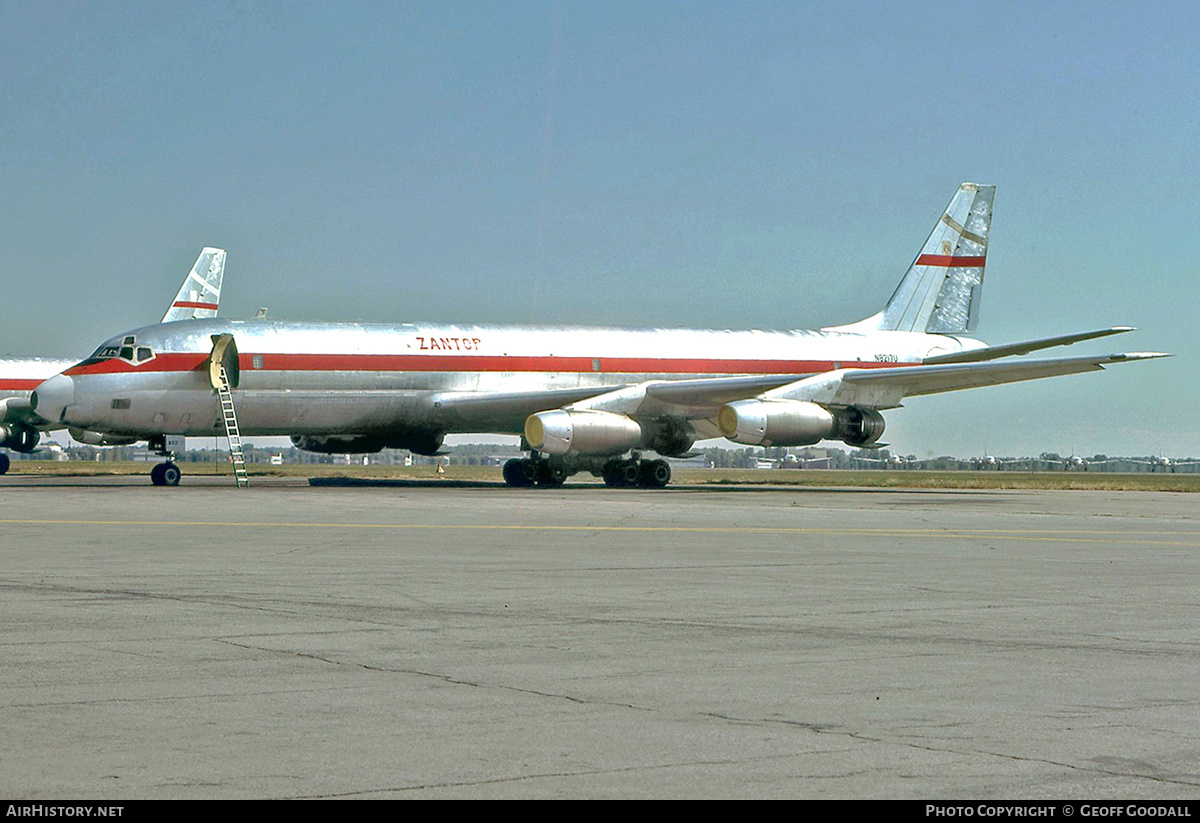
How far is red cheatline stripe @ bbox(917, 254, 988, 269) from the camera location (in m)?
42.2

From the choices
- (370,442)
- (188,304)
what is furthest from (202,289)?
(370,442)

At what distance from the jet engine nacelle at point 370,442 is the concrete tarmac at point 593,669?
64.0 feet

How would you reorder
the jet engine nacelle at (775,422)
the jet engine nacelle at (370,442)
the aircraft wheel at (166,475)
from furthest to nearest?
the jet engine nacelle at (370,442) < the aircraft wheel at (166,475) < the jet engine nacelle at (775,422)

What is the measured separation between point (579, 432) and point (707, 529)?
13.4m

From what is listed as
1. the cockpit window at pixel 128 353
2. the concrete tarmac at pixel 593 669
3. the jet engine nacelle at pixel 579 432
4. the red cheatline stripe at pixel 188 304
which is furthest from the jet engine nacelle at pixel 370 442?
the red cheatline stripe at pixel 188 304

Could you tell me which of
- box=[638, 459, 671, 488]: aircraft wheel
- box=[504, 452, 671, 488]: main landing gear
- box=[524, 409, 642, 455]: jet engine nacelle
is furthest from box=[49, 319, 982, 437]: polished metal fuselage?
box=[638, 459, 671, 488]: aircraft wheel

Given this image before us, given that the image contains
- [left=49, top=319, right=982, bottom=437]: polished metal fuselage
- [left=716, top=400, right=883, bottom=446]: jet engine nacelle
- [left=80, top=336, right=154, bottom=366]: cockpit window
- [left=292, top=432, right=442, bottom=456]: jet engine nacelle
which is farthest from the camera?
[left=292, top=432, right=442, bottom=456]: jet engine nacelle

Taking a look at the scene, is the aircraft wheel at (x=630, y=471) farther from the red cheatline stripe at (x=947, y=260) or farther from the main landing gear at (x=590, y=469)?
the red cheatline stripe at (x=947, y=260)

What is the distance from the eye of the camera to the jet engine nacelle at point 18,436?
45094 millimetres

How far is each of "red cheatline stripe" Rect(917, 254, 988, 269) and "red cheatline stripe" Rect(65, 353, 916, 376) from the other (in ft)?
13.2

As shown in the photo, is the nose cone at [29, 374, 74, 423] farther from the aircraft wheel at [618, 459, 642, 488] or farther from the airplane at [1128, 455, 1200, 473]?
the airplane at [1128, 455, 1200, 473]

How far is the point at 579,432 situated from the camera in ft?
102

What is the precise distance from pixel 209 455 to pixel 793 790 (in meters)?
99.0

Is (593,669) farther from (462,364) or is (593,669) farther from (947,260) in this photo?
(947,260)
